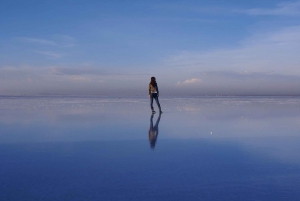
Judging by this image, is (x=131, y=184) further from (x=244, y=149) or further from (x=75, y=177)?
(x=244, y=149)

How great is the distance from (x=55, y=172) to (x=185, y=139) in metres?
3.44

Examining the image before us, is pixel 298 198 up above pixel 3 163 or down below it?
below

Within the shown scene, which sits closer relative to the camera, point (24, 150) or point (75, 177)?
point (75, 177)

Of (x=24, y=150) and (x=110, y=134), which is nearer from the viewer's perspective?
(x=24, y=150)

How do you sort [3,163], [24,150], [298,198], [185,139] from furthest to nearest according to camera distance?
[185,139] → [24,150] → [3,163] → [298,198]

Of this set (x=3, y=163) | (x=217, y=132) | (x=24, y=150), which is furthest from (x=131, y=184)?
(x=217, y=132)

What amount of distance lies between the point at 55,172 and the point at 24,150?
1.77 m

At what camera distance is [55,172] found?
3924 millimetres

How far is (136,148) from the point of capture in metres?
5.56

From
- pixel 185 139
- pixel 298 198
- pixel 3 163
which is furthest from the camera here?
pixel 185 139

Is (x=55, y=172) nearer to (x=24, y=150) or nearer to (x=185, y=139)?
(x=24, y=150)

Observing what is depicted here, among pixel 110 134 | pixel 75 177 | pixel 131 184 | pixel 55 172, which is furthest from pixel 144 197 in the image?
pixel 110 134

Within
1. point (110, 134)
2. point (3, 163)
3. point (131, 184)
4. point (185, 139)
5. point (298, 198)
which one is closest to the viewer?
point (298, 198)

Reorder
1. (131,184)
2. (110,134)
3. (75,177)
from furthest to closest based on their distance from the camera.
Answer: (110,134) < (75,177) < (131,184)
